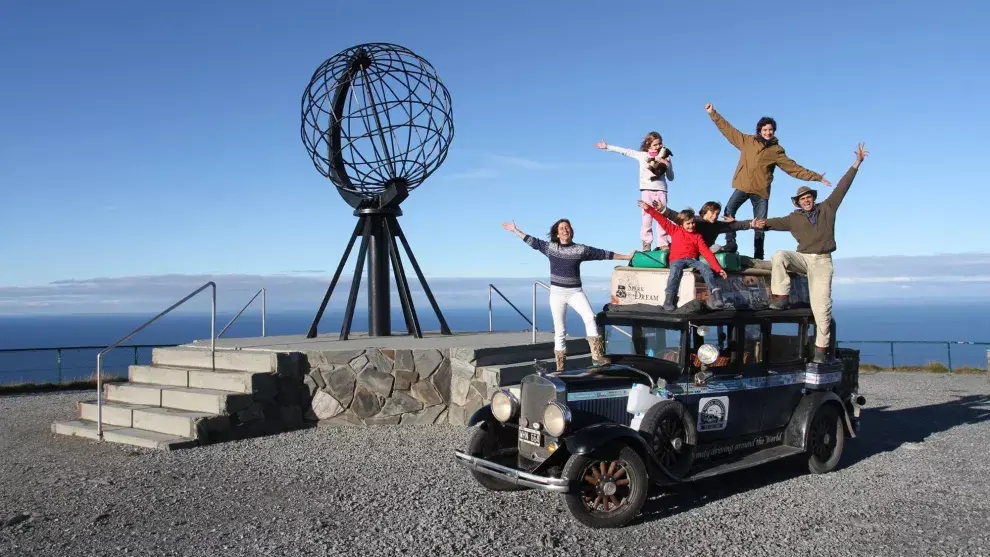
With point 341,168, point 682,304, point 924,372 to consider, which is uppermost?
point 341,168

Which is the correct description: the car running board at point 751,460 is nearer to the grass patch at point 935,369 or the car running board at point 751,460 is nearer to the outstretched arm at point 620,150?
the outstretched arm at point 620,150

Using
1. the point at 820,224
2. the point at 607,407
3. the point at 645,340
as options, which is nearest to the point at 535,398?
the point at 607,407

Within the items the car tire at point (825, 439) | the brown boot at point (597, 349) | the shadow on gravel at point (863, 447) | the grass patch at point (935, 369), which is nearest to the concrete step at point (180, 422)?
the brown boot at point (597, 349)

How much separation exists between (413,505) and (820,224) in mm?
5179

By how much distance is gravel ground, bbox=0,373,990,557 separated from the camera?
18.7 feet

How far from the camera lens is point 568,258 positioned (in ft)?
27.2

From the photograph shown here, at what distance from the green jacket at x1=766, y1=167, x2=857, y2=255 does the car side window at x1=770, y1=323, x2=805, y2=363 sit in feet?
2.86

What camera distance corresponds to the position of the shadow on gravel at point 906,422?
9.50 metres

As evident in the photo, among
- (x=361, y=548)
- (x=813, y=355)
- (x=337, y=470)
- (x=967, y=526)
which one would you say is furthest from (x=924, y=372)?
(x=361, y=548)

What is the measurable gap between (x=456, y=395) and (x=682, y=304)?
4.63 metres

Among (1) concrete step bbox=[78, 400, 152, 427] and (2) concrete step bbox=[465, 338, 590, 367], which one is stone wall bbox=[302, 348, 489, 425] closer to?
(2) concrete step bbox=[465, 338, 590, 367]

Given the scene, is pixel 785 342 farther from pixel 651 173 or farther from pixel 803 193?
pixel 651 173

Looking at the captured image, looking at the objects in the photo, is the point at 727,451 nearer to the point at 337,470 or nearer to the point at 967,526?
the point at 967,526

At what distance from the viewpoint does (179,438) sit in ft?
30.8
